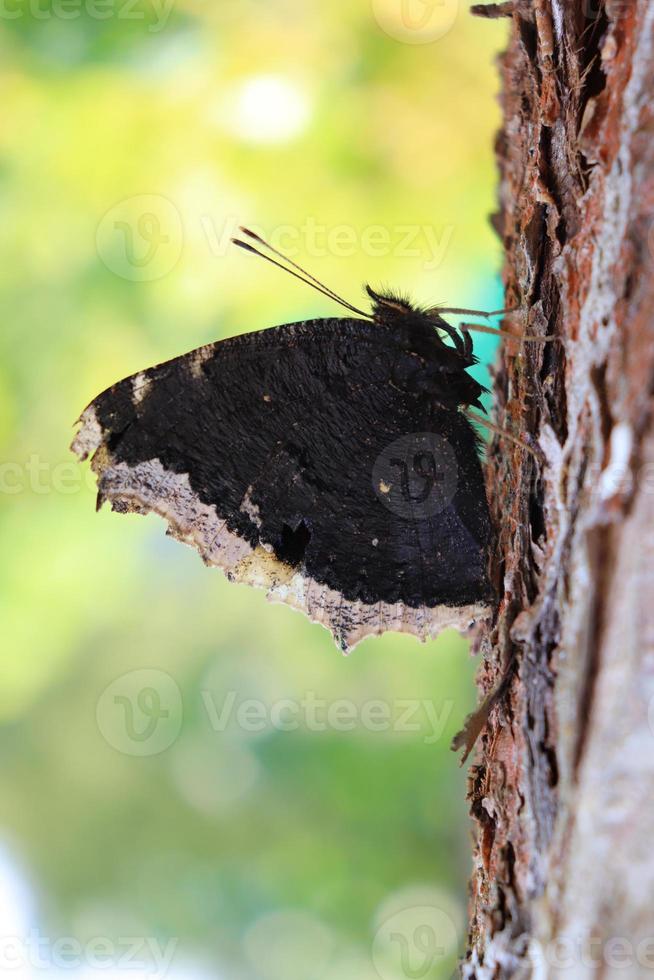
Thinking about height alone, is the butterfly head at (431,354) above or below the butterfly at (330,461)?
above

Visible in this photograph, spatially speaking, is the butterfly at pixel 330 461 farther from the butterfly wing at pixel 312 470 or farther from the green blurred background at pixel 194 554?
the green blurred background at pixel 194 554

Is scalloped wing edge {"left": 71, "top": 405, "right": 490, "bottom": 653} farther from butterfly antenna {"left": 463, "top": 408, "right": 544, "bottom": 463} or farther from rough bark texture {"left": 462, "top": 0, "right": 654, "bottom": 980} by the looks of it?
butterfly antenna {"left": 463, "top": 408, "right": 544, "bottom": 463}

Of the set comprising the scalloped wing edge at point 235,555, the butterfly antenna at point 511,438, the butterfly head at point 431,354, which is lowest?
the scalloped wing edge at point 235,555

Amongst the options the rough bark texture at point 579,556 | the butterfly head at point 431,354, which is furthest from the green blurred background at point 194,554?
the rough bark texture at point 579,556

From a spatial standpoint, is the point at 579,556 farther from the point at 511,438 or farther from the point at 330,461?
the point at 330,461

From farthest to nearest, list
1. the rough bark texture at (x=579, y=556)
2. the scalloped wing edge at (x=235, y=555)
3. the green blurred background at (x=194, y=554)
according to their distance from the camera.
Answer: the green blurred background at (x=194, y=554) → the scalloped wing edge at (x=235, y=555) → the rough bark texture at (x=579, y=556)

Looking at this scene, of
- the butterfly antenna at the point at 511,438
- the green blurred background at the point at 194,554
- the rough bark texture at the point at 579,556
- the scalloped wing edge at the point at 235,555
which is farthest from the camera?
the green blurred background at the point at 194,554
